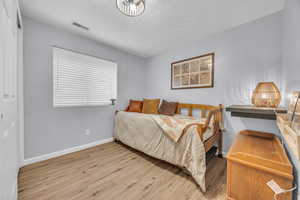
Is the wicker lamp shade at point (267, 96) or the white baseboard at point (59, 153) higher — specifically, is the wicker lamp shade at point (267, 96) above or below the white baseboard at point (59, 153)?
above

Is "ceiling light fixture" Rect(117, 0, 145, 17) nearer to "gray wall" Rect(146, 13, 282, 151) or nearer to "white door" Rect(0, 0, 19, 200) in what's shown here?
"white door" Rect(0, 0, 19, 200)

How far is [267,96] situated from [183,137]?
1.14m

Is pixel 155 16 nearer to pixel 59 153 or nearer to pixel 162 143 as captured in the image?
pixel 162 143

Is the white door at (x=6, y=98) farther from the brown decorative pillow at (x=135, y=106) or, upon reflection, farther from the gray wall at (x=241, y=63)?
the gray wall at (x=241, y=63)

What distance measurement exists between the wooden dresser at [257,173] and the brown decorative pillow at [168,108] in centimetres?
153

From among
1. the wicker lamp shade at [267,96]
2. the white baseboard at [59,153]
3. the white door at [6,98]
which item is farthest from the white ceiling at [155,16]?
the white baseboard at [59,153]

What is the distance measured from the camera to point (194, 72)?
242 cm

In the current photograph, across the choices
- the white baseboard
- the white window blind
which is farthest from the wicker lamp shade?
the white baseboard

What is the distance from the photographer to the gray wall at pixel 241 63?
1651mm

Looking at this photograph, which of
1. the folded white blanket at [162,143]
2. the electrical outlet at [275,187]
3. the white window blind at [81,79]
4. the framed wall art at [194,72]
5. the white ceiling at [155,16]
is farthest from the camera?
the framed wall art at [194,72]

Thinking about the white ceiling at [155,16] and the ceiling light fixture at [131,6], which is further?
the white ceiling at [155,16]

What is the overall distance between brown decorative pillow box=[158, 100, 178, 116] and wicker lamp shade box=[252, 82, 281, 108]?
139 centimetres

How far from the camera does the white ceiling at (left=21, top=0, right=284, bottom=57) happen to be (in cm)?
148

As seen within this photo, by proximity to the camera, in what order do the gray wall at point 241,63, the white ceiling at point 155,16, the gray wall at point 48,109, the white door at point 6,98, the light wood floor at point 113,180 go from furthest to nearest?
the gray wall at point 48,109, the gray wall at point 241,63, the white ceiling at point 155,16, the light wood floor at point 113,180, the white door at point 6,98
